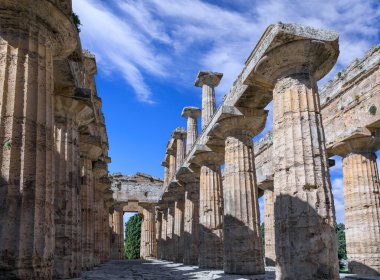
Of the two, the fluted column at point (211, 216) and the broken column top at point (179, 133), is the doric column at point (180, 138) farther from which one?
the fluted column at point (211, 216)

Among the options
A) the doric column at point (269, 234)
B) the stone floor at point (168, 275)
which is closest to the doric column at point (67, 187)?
the stone floor at point (168, 275)

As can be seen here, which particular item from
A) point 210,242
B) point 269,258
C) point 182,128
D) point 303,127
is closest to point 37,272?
point 303,127

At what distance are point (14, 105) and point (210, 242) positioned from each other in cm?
1285

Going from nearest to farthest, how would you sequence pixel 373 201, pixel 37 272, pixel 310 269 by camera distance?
pixel 37 272
pixel 310 269
pixel 373 201

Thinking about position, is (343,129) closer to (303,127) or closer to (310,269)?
(303,127)

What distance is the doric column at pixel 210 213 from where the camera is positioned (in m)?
17.8

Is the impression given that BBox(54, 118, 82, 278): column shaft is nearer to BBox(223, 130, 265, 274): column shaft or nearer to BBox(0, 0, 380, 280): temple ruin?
BBox(0, 0, 380, 280): temple ruin

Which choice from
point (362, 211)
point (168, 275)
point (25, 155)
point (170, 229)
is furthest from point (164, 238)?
point (25, 155)

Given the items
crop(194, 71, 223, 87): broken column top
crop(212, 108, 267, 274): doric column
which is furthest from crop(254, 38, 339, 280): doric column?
crop(194, 71, 223, 87): broken column top

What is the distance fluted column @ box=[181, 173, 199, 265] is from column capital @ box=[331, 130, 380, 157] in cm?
824

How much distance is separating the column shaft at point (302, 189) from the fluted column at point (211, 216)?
8.61 m

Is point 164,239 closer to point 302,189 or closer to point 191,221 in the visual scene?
point 191,221

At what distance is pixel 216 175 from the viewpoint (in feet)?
61.8

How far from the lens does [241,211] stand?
13828 millimetres
